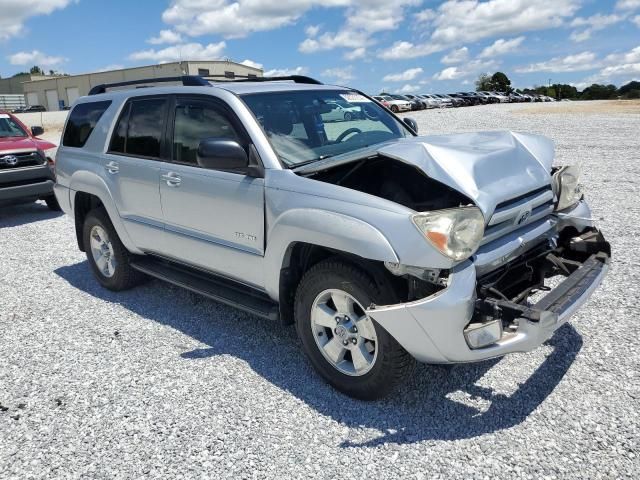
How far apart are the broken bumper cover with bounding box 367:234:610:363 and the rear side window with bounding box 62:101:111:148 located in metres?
3.70

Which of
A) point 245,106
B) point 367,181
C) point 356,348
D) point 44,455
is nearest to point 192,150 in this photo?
point 245,106

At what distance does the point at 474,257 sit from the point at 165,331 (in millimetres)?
2687

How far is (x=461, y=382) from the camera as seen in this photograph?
3.32 meters

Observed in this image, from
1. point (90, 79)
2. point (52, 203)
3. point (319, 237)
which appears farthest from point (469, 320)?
point (90, 79)

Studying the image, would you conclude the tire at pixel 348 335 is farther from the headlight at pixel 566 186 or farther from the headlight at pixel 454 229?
the headlight at pixel 566 186

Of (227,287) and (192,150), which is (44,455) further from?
(192,150)

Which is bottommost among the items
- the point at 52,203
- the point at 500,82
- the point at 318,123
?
the point at 52,203

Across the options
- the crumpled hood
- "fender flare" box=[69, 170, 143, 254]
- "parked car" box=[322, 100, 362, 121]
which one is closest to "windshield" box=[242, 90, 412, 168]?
"parked car" box=[322, 100, 362, 121]

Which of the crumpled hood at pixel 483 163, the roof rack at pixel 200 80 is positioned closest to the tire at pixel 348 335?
the crumpled hood at pixel 483 163

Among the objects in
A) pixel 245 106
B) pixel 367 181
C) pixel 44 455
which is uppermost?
pixel 245 106

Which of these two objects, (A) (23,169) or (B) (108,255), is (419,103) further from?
(B) (108,255)

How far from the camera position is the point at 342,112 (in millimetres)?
4266

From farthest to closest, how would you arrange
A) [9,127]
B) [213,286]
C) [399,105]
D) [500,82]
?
[500,82] → [399,105] → [9,127] → [213,286]

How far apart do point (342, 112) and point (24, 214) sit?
7849 mm
